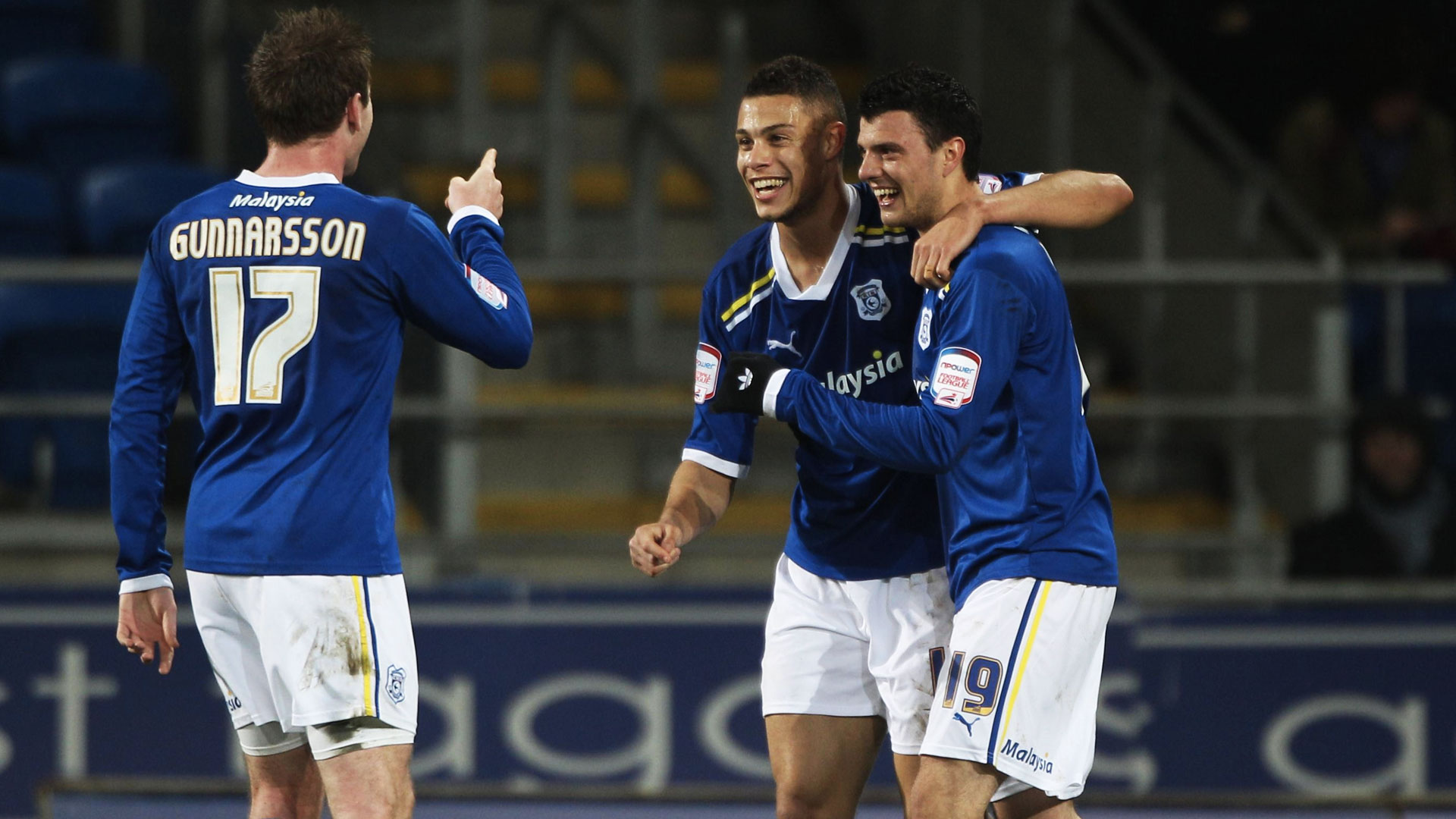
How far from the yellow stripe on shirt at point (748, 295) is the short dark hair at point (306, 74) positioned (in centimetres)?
110

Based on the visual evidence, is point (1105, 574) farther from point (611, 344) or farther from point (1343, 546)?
point (611, 344)

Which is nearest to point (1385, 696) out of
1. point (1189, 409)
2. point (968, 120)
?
point (1189, 409)

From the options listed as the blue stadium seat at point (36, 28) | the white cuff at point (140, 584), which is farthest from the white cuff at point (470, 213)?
the blue stadium seat at point (36, 28)

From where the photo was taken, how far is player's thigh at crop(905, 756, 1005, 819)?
11.2ft

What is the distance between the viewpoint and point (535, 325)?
7.57 metres

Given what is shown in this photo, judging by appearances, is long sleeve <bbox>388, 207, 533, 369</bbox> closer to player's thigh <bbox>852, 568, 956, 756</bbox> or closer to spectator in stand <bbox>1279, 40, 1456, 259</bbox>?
player's thigh <bbox>852, 568, 956, 756</bbox>

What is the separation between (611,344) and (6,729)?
9.71ft

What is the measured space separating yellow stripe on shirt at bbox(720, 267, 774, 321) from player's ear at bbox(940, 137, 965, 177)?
0.54m

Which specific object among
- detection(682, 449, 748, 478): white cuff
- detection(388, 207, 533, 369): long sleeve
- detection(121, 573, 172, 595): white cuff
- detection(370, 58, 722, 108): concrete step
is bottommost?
detection(121, 573, 172, 595): white cuff

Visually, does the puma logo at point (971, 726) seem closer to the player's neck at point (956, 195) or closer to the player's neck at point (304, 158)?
the player's neck at point (956, 195)

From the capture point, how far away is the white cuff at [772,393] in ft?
11.6

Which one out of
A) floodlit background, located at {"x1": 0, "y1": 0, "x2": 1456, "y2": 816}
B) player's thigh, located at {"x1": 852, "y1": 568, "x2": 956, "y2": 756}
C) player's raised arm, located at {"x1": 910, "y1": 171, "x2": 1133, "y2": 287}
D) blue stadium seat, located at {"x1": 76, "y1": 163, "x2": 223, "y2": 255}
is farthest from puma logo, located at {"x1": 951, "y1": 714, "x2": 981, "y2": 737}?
blue stadium seat, located at {"x1": 76, "y1": 163, "x2": 223, "y2": 255}

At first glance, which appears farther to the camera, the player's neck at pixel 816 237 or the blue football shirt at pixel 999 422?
the player's neck at pixel 816 237

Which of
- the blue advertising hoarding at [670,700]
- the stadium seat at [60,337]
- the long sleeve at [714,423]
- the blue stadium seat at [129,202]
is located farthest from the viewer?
the blue stadium seat at [129,202]
